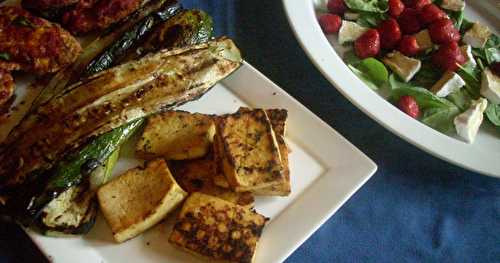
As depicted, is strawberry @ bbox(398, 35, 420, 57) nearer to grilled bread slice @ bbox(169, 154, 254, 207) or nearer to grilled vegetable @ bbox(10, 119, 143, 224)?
grilled bread slice @ bbox(169, 154, 254, 207)

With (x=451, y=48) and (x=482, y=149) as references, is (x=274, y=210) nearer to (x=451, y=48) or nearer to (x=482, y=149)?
(x=482, y=149)

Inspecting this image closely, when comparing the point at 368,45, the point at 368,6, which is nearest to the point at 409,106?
the point at 368,45

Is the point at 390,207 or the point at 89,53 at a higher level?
the point at 89,53

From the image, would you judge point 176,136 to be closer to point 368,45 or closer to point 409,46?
point 368,45

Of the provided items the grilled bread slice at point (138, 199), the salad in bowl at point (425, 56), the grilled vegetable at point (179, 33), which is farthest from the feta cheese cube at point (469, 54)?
the grilled bread slice at point (138, 199)

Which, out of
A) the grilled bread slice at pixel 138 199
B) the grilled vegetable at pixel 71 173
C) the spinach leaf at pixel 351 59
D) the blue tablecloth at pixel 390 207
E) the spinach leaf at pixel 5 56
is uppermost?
the spinach leaf at pixel 5 56

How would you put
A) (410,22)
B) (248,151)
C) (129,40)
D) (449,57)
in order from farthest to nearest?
1. (410,22)
2. (449,57)
3. (129,40)
4. (248,151)

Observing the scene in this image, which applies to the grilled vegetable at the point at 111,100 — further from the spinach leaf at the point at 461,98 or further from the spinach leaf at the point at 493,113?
the spinach leaf at the point at 493,113
